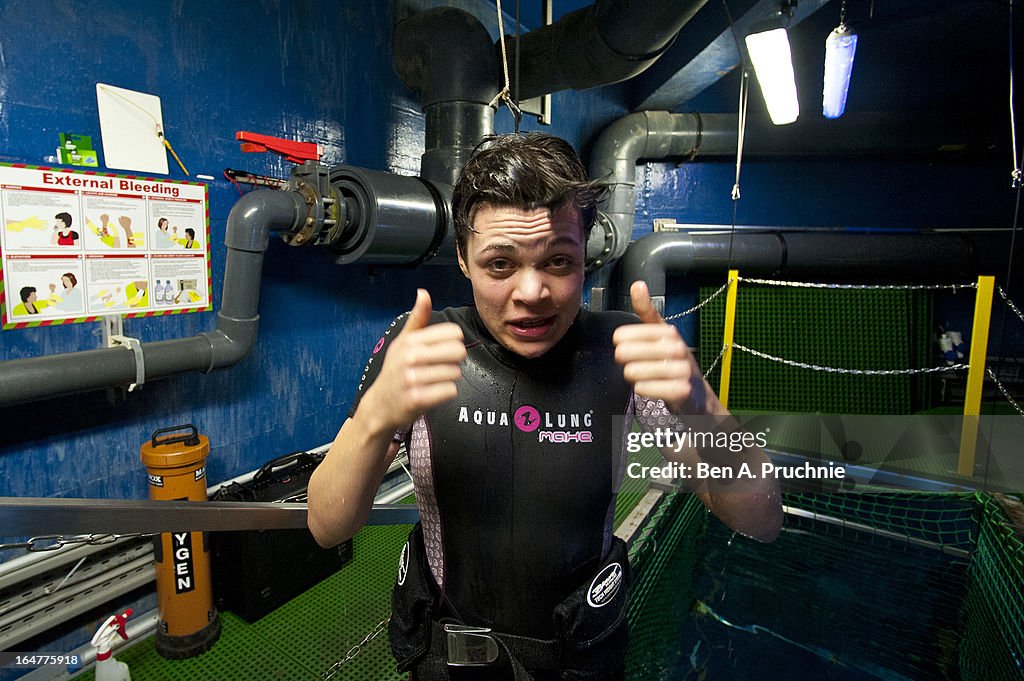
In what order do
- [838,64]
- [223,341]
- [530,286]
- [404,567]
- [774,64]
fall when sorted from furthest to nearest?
[838,64]
[774,64]
[223,341]
[404,567]
[530,286]

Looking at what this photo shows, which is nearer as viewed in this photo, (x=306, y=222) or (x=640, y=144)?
(x=306, y=222)

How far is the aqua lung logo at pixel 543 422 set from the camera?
1309mm

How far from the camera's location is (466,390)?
1.33 metres

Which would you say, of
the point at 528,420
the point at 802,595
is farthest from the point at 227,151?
the point at 802,595

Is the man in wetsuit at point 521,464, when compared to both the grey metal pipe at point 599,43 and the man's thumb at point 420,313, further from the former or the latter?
the grey metal pipe at point 599,43

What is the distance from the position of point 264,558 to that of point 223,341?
118 centimetres

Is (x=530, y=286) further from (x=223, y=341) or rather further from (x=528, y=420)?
(x=223, y=341)

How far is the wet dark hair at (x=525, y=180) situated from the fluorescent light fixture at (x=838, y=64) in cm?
347

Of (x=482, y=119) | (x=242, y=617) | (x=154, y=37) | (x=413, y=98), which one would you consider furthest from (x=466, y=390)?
(x=413, y=98)

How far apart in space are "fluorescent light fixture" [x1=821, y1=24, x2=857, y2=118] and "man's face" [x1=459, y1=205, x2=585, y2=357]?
361 centimetres

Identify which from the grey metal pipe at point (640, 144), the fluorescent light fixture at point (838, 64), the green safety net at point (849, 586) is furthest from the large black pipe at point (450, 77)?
the green safety net at point (849, 586)

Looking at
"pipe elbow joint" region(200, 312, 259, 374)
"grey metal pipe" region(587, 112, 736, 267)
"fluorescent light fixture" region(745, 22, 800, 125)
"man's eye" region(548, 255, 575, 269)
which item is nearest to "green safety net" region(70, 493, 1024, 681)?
"pipe elbow joint" region(200, 312, 259, 374)

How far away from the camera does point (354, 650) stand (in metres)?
2.69

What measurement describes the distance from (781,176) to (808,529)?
16.1ft
